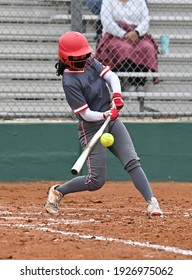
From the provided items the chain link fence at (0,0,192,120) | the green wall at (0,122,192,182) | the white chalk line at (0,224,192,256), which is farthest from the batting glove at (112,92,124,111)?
the chain link fence at (0,0,192,120)

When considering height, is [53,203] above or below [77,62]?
below

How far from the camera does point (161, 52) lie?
11047 mm

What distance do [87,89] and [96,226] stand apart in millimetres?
1317

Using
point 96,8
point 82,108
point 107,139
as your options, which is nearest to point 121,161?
point 107,139

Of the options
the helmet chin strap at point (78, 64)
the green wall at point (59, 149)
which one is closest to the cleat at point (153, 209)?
the helmet chin strap at point (78, 64)

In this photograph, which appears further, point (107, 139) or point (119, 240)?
point (107, 139)

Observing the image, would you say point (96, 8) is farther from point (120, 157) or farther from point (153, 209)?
point (153, 209)

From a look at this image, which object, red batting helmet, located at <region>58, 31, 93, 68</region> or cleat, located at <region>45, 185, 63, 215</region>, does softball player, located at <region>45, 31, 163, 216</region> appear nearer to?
red batting helmet, located at <region>58, 31, 93, 68</region>

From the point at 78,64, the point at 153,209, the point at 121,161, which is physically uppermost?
the point at 78,64

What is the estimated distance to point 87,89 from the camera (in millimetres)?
7223

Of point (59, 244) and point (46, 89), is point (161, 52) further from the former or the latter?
point (59, 244)

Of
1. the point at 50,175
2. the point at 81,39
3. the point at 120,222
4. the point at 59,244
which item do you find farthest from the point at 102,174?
the point at 50,175

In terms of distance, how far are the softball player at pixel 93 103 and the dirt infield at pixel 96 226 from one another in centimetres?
33
